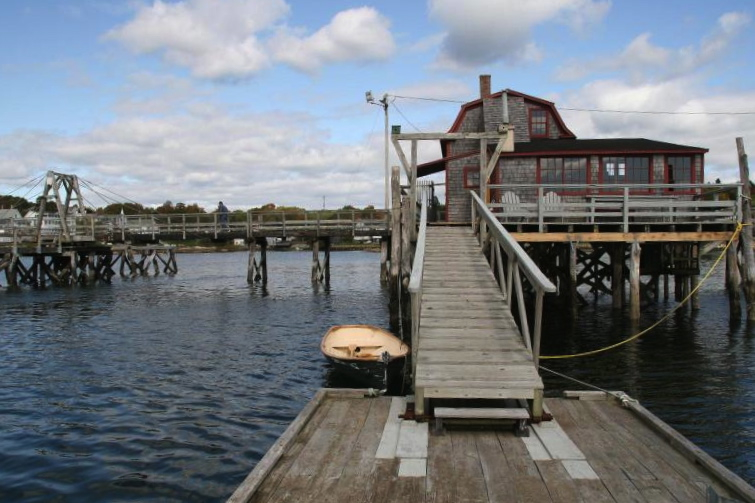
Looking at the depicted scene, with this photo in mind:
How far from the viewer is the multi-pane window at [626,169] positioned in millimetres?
22828

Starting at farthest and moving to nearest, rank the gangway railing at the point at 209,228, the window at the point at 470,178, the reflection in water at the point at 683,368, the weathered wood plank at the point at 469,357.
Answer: the gangway railing at the point at 209,228
the window at the point at 470,178
the reflection in water at the point at 683,368
the weathered wood plank at the point at 469,357

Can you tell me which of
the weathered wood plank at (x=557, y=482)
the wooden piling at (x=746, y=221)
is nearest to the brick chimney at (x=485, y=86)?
the wooden piling at (x=746, y=221)

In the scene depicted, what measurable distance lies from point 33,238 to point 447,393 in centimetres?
3803

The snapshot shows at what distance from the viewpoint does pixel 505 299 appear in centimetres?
1014

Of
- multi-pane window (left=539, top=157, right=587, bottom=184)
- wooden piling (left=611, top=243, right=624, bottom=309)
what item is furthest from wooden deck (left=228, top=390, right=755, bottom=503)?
multi-pane window (left=539, top=157, right=587, bottom=184)

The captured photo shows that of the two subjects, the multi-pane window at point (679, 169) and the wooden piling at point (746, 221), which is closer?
the wooden piling at point (746, 221)

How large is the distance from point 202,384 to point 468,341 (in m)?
6.92

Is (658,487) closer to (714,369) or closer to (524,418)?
(524,418)

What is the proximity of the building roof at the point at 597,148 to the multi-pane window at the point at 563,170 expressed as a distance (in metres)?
0.39

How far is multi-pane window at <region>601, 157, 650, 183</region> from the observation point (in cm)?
2283

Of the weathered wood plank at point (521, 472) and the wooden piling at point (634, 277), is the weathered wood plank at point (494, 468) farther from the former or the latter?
the wooden piling at point (634, 277)

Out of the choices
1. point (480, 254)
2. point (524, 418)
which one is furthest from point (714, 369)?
point (524, 418)

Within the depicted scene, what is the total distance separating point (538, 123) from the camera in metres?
27.5

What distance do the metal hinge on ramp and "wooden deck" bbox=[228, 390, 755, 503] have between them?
0.14m
